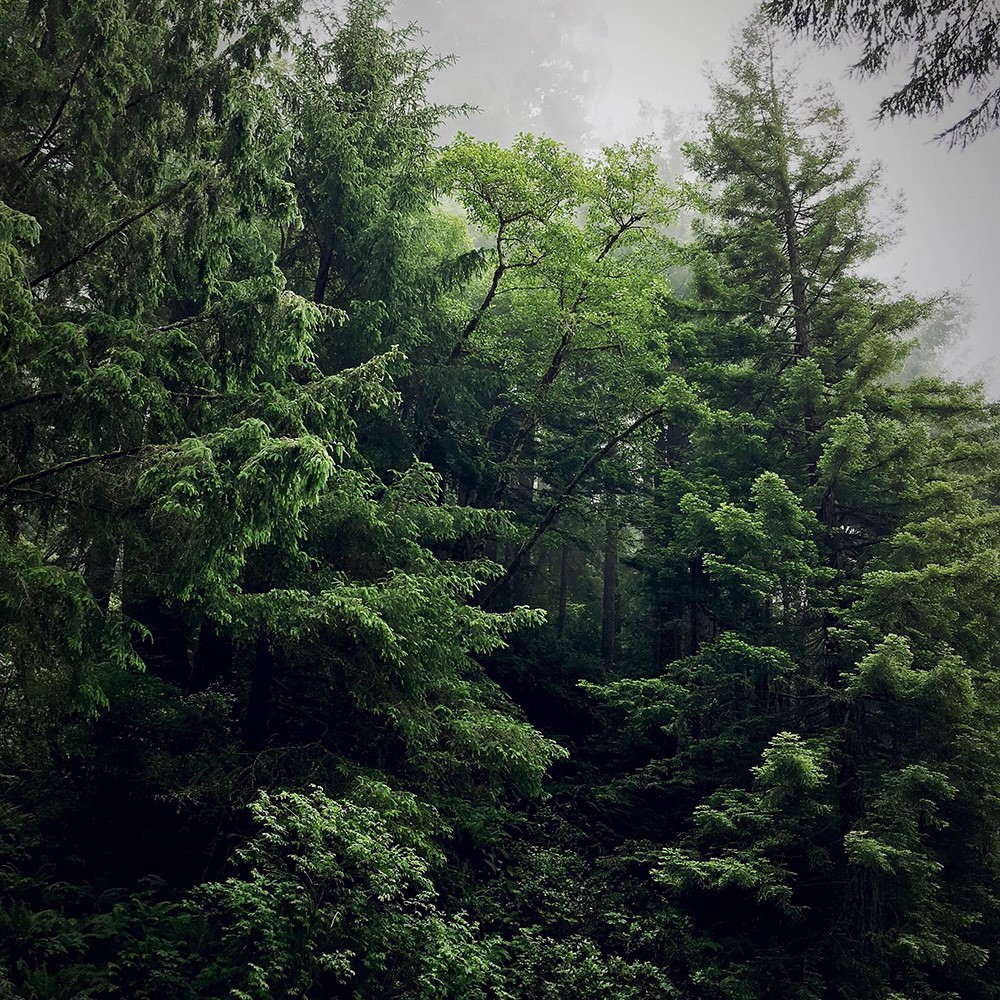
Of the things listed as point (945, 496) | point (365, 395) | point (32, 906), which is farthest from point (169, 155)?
point (945, 496)

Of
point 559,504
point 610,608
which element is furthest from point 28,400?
point 610,608

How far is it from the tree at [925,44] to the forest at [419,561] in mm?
5147

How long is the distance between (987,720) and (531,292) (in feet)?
37.6

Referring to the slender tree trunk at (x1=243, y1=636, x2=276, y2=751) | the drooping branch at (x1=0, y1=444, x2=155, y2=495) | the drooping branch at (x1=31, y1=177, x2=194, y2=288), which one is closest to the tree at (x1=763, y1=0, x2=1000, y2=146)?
the drooping branch at (x1=31, y1=177, x2=194, y2=288)

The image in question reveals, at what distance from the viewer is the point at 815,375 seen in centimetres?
1145

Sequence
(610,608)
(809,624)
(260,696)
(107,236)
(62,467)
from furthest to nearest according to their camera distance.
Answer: (610,608)
(809,624)
(260,696)
(107,236)
(62,467)

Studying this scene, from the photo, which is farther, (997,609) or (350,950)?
(997,609)

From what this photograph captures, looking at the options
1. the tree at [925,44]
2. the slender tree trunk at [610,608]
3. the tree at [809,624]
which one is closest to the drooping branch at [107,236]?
the tree at [925,44]

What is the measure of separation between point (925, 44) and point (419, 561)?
7.10 meters

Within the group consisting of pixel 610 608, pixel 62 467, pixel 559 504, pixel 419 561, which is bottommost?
pixel 62 467

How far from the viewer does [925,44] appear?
5.30 metres

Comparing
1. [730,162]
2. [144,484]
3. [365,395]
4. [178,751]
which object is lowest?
[178,751]

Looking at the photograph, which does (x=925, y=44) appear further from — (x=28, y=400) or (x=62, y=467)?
(x=28, y=400)

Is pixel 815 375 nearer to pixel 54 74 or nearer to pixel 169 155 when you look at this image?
pixel 169 155
